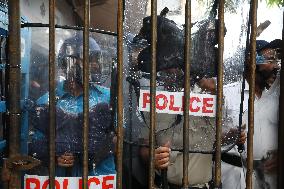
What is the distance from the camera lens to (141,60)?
154cm

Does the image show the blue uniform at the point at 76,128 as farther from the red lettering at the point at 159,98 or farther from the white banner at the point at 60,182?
the red lettering at the point at 159,98

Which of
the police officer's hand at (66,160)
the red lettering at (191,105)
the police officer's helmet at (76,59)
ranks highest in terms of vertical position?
the police officer's helmet at (76,59)

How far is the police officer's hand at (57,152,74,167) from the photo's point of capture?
1.52 m

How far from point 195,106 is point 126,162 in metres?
0.41

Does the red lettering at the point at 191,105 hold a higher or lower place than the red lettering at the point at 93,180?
higher

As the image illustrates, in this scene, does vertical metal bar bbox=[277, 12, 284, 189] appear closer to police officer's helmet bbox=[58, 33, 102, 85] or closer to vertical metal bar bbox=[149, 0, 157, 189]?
vertical metal bar bbox=[149, 0, 157, 189]

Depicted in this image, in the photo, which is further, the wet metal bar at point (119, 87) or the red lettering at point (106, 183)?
the red lettering at point (106, 183)

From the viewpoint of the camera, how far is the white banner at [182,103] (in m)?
1.48

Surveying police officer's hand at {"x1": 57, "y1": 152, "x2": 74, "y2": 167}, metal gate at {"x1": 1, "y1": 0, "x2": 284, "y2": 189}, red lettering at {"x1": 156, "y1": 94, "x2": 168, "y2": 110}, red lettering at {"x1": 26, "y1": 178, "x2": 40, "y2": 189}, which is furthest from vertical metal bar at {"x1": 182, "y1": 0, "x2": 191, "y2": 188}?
red lettering at {"x1": 26, "y1": 178, "x2": 40, "y2": 189}

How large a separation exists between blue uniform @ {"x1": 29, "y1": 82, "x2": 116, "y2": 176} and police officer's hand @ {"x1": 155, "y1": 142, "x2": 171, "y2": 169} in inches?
7.9

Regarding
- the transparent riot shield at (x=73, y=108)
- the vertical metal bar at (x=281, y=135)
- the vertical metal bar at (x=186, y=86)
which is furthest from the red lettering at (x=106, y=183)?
the vertical metal bar at (x=281, y=135)

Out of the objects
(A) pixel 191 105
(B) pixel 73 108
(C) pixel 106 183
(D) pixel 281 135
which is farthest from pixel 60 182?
(D) pixel 281 135

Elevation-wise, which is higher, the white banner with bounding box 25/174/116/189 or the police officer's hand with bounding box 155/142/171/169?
the police officer's hand with bounding box 155/142/171/169

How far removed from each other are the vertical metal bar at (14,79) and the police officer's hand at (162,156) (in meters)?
0.58
